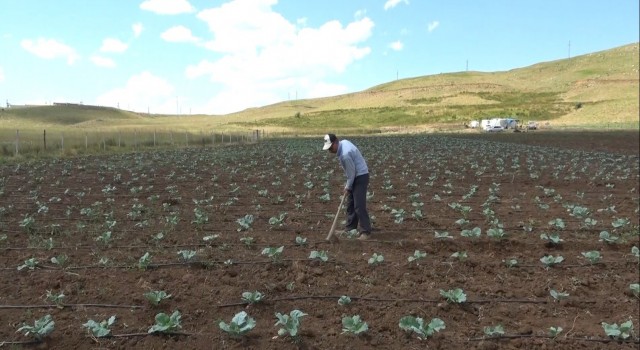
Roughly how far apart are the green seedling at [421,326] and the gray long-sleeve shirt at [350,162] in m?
3.68

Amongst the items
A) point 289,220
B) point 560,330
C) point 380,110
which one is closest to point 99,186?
point 289,220

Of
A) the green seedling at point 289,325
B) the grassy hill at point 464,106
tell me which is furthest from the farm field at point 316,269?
the grassy hill at point 464,106

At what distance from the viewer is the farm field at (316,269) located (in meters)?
4.90

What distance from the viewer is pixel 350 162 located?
8.17 metres

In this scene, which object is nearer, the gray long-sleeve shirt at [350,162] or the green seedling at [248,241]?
the green seedling at [248,241]

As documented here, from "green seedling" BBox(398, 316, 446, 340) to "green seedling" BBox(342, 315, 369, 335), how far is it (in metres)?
0.36

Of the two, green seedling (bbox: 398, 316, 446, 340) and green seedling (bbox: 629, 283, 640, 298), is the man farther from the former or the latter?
green seedling (bbox: 629, 283, 640, 298)

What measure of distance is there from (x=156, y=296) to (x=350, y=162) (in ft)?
12.7

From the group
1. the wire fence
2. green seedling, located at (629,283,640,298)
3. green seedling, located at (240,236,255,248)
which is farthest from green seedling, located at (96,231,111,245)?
the wire fence

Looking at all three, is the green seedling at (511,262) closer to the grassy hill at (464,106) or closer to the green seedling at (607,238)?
the green seedling at (607,238)

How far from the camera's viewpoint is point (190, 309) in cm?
538

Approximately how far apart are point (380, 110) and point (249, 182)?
8797 cm

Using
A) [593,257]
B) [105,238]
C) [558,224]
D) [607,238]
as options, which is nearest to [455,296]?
[593,257]

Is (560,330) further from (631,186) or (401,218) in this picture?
(631,186)
